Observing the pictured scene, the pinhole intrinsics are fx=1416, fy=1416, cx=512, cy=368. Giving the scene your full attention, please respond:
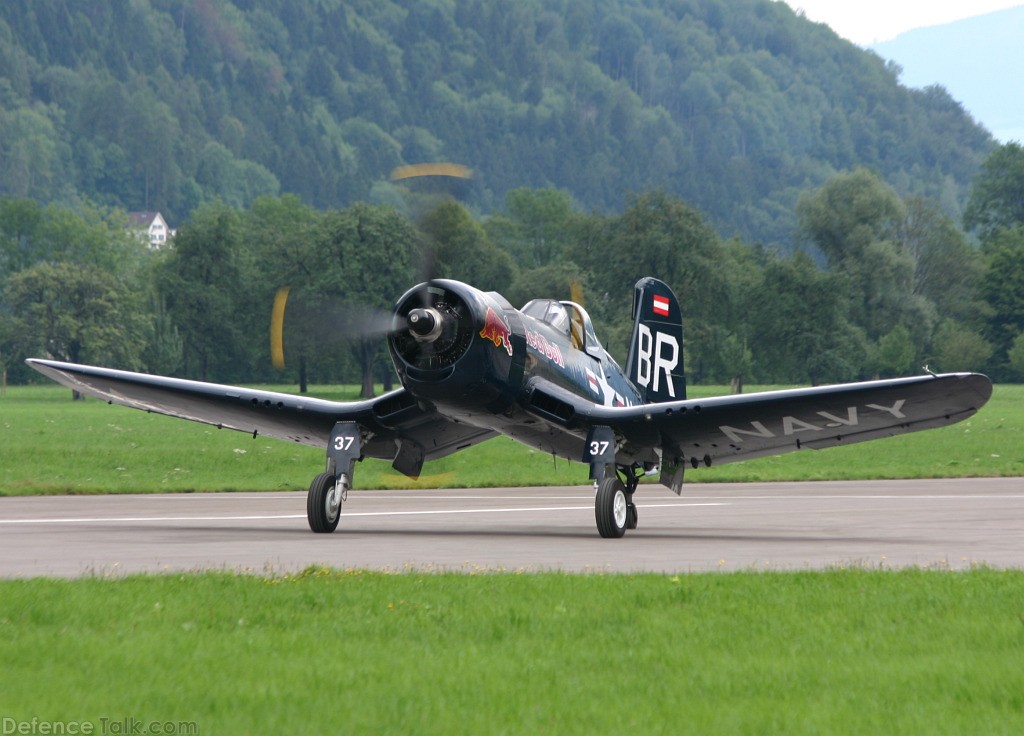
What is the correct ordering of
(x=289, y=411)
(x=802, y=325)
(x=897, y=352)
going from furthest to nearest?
1. (x=802, y=325)
2. (x=897, y=352)
3. (x=289, y=411)

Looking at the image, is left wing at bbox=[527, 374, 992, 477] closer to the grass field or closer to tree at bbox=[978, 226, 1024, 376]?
the grass field

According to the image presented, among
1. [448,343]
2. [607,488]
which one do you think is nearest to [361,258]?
[607,488]

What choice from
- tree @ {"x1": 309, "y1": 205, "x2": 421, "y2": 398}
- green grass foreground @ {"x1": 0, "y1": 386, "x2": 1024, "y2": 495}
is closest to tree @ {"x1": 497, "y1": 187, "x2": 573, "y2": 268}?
tree @ {"x1": 309, "y1": 205, "x2": 421, "y2": 398}

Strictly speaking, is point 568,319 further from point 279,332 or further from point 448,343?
point 279,332

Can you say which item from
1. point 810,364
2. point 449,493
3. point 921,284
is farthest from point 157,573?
point 921,284

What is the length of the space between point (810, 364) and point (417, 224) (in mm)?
76297

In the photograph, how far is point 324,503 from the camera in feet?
56.1

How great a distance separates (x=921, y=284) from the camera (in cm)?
11650

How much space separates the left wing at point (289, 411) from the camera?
18078mm

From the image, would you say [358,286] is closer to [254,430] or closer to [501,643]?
[254,430]

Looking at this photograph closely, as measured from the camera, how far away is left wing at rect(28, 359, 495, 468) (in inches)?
712

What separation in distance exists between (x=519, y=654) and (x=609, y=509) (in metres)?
8.94

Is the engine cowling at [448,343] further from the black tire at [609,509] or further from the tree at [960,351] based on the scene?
the tree at [960,351]

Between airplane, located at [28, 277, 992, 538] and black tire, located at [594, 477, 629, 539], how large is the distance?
0.07 ft
